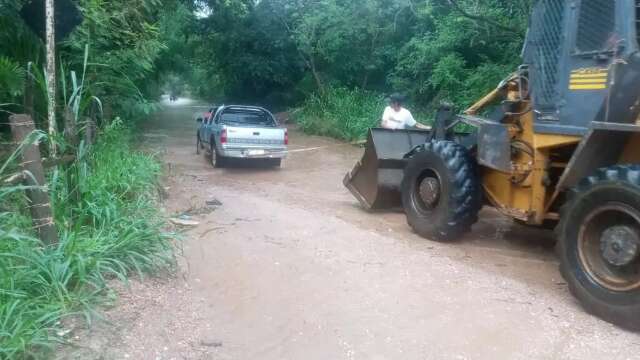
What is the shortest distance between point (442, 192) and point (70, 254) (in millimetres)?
4359

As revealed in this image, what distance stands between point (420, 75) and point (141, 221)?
14957 millimetres

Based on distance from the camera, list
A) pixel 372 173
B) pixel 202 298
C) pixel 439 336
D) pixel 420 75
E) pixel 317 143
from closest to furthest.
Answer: pixel 439 336, pixel 202 298, pixel 372 173, pixel 420 75, pixel 317 143

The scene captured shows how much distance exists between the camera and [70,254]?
14.9ft

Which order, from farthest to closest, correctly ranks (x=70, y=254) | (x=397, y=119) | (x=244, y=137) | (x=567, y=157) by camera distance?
(x=244, y=137)
(x=397, y=119)
(x=567, y=157)
(x=70, y=254)

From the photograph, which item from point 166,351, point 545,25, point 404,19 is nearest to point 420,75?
point 404,19

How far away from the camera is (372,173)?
30.5 feet

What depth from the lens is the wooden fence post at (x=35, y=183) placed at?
4.42 m

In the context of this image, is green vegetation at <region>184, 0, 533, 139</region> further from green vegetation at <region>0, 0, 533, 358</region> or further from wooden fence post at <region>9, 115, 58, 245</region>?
wooden fence post at <region>9, 115, 58, 245</region>

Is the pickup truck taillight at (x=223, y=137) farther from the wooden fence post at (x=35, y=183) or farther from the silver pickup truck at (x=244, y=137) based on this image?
the wooden fence post at (x=35, y=183)

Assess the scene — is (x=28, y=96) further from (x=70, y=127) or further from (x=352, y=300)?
(x=352, y=300)

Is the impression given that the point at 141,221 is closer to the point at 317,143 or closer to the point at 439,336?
the point at 439,336

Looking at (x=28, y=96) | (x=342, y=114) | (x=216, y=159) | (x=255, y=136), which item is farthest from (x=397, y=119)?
(x=342, y=114)

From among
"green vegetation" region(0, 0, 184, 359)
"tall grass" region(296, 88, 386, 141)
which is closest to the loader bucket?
"green vegetation" region(0, 0, 184, 359)

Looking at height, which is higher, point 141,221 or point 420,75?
point 420,75
